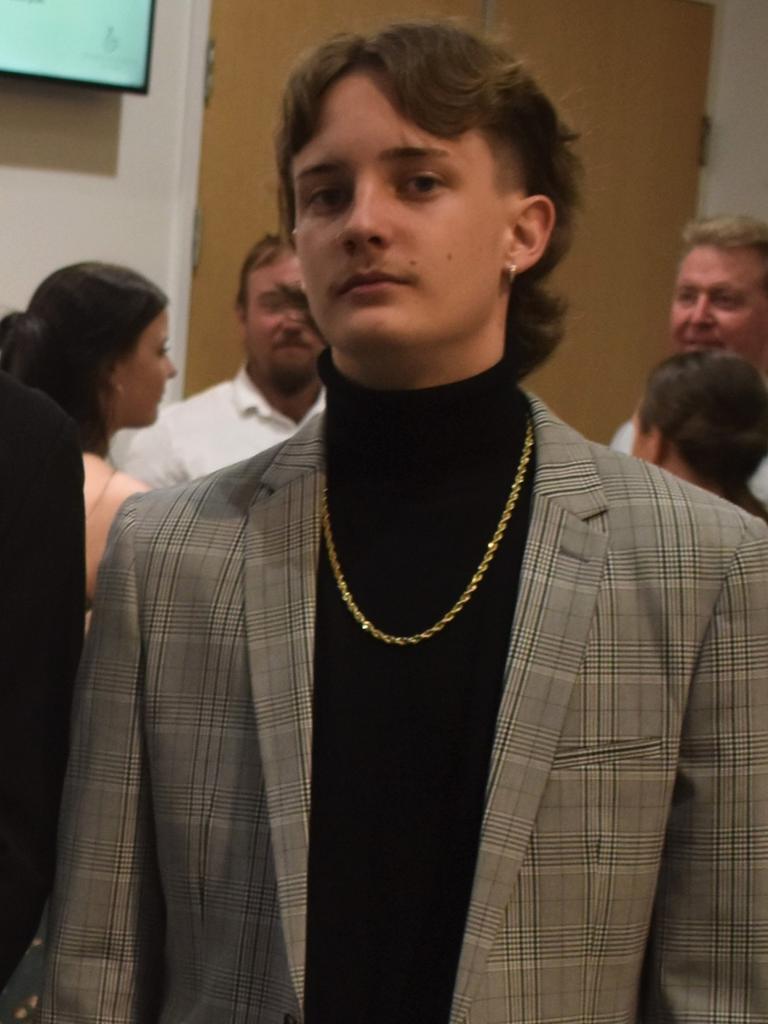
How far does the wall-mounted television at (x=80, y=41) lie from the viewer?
11.6ft

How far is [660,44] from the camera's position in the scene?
4.61 metres

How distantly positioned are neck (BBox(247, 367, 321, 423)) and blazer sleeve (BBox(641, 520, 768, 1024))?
8.07 ft

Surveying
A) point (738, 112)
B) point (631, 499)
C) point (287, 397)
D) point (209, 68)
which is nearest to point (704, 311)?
point (287, 397)

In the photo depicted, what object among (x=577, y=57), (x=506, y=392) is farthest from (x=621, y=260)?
(x=506, y=392)

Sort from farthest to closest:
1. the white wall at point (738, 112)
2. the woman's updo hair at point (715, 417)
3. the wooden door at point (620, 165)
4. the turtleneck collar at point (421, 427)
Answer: the white wall at point (738, 112) → the wooden door at point (620, 165) → the woman's updo hair at point (715, 417) → the turtleneck collar at point (421, 427)

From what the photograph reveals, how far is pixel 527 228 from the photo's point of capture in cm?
133

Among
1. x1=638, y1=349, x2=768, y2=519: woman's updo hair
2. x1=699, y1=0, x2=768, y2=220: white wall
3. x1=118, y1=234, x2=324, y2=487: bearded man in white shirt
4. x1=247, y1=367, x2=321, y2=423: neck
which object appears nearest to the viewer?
x1=638, y1=349, x2=768, y2=519: woman's updo hair

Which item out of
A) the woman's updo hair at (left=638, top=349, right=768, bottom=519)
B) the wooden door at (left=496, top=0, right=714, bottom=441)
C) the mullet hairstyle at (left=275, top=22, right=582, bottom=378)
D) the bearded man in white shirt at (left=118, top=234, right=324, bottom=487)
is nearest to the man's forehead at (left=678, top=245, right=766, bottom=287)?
the woman's updo hair at (left=638, top=349, right=768, bottom=519)

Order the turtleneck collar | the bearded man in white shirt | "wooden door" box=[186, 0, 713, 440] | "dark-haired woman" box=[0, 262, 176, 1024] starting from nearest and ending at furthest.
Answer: the turtleneck collar < "dark-haired woman" box=[0, 262, 176, 1024] < the bearded man in white shirt < "wooden door" box=[186, 0, 713, 440]

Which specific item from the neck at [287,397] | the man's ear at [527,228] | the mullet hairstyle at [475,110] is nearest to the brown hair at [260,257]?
the neck at [287,397]

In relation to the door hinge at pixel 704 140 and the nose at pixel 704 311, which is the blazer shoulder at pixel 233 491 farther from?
the door hinge at pixel 704 140

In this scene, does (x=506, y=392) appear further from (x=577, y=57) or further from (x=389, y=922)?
(x=577, y=57)

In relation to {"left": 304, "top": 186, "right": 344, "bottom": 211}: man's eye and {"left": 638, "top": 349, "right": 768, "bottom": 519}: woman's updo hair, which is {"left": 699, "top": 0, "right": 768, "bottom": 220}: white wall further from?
{"left": 304, "top": 186, "right": 344, "bottom": 211}: man's eye

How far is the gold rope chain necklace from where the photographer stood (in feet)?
4.07
